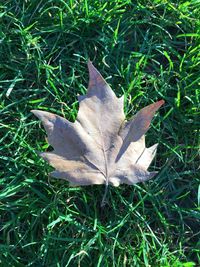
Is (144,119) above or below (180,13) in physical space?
below

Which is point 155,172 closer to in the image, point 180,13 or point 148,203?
point 148,203

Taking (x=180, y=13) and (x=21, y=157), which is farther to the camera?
(x=180, y=13)

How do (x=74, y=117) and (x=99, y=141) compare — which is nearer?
(x=99, y=141)

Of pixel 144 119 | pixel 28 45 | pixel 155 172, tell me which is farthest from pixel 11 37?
pixel 155 172
